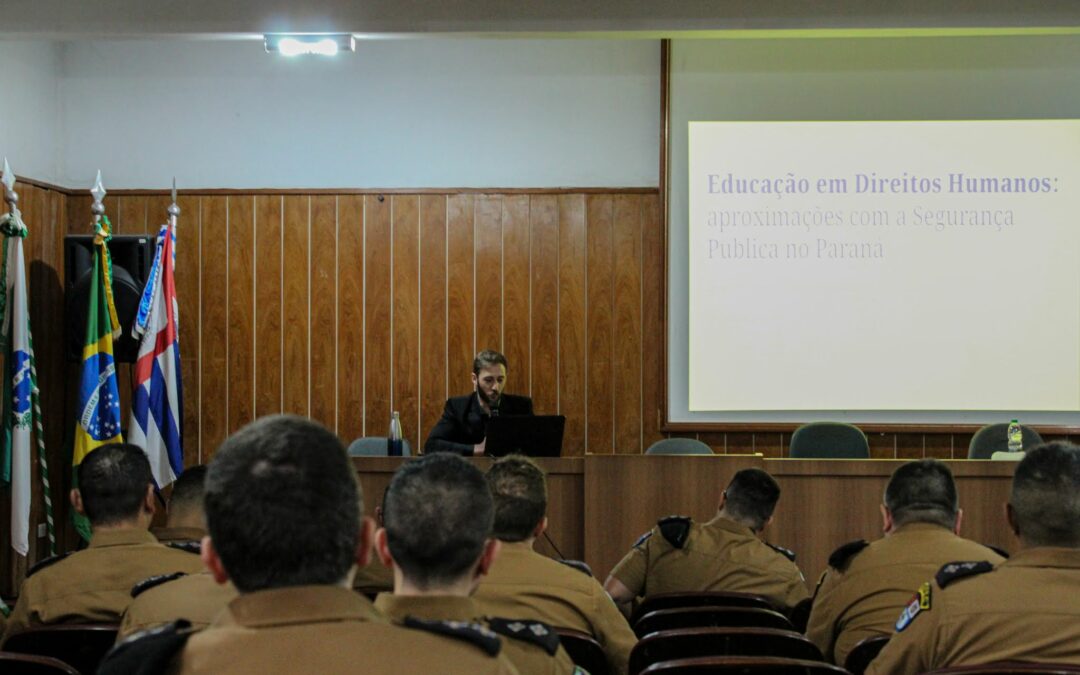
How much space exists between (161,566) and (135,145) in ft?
18.3

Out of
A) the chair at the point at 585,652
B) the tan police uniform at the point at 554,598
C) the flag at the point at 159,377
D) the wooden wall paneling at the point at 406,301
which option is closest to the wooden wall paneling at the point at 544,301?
the wooden wall paneling at the point at 406,301

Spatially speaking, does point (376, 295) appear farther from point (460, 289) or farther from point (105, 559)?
point (105, 559)

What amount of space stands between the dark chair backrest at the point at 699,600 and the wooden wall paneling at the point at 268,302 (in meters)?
5.12

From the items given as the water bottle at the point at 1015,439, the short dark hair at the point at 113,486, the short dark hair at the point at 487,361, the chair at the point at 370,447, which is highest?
the short dark hair at the point at 487,361

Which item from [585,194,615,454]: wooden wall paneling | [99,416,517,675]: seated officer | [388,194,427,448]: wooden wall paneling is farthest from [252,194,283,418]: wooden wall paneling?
[99,416,517,675]: seated officer

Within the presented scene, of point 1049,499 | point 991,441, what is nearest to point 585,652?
point 1049,499

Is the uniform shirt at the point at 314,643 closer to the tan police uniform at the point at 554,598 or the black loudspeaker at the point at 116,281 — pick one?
the tan police uniform at the point at 554,598

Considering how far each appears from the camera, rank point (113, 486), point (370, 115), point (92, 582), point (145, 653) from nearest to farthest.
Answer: point (145, 653) < point (92, 582) < point (113, 486) < point (370, 115)

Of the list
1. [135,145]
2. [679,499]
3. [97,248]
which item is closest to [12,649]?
[679,499]

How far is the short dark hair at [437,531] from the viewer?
2.08 metres

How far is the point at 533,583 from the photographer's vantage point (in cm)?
312

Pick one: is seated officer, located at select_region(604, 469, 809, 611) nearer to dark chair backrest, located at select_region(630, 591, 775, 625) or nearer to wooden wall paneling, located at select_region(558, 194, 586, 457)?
dark chair backrest, located at select_region(630, 591, 775, 625)

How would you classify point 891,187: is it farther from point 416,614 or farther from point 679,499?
point 416,614

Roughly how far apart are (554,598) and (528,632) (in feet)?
3.54
